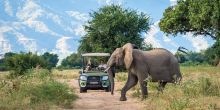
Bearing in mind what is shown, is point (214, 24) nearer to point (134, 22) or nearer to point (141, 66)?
point (134, 22)

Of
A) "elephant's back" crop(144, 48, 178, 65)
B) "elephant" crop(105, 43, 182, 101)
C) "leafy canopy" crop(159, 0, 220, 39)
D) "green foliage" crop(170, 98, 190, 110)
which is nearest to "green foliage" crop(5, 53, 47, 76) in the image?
"leafy canopy" crop(159, 0, 220, 39)

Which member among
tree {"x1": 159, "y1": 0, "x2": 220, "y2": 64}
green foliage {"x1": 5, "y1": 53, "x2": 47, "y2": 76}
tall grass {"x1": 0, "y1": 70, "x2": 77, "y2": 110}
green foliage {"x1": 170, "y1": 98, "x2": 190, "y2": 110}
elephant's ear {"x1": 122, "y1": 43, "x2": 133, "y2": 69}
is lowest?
green foliage {"x1": 170, "y1": 98, "x2": 190, "y2": 110}

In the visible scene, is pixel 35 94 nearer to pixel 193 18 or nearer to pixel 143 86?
pixel 143 86

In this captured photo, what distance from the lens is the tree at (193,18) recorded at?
169ft

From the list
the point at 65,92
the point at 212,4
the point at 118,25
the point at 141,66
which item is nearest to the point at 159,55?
the point at 141,66

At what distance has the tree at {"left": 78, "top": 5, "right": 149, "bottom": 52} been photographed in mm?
64500

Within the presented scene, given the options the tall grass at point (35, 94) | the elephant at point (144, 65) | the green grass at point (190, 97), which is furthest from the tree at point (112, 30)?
Answer: the green grass at point (190, 97)

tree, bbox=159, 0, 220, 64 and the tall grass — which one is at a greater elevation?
tree, bbox=159, 0, 220, 64

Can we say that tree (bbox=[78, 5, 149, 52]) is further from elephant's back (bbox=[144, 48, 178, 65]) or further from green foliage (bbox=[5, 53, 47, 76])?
elephant's back (bbox=[144, 48, 178, 65])

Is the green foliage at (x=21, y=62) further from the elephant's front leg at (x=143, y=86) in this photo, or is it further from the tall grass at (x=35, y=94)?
the tall grass at (x=35, y=94)

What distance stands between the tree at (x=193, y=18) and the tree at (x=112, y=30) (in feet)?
18.8

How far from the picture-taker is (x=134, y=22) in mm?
66750

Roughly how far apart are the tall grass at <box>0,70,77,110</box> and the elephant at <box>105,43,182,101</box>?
2601 millimetres

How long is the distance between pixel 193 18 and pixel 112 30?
1444 cm
